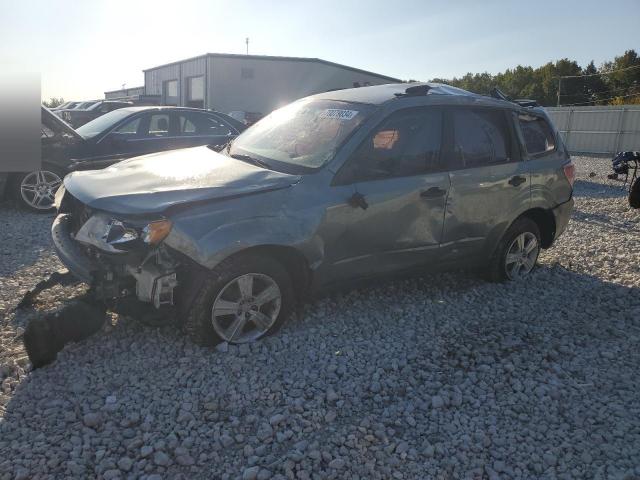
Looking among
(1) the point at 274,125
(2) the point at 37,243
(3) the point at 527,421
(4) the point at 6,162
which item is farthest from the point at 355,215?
(4) the point at 6,162

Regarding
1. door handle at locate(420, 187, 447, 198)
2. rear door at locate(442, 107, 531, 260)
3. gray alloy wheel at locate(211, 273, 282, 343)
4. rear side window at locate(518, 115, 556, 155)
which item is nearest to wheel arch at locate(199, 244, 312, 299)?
gray alloy wheel at locate(211, 273, 282, 343)

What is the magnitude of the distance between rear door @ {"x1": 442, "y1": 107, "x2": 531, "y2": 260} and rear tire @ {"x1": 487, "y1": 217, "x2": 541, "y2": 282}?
18 centimetres

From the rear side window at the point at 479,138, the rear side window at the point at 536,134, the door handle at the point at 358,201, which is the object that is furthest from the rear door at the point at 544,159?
the door handle at the point at 358,201

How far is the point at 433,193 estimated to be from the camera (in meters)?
4.45

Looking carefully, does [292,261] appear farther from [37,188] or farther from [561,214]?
[37,188]

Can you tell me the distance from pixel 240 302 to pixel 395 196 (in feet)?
4.82

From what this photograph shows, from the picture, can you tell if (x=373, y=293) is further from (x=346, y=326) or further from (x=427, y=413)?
(x=427, y=413)

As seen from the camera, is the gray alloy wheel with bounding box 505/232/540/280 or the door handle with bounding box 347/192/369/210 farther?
the gray alloy wheel with bounding box 505/232/540/280

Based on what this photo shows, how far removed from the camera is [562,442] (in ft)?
9.63

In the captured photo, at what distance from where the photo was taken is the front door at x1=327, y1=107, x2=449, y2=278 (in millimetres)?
4066

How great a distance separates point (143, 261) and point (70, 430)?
3.46 ft

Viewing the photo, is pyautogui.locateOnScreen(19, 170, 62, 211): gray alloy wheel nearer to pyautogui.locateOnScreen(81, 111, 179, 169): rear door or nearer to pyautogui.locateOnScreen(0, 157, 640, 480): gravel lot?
pyautogui.locateOnScreen(81, 111, 179, 169): rear door

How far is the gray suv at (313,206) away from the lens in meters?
3.45

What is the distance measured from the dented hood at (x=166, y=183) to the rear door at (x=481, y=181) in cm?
159
